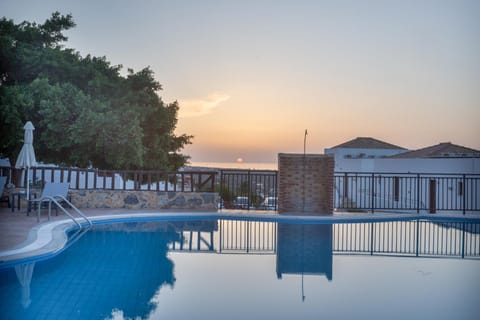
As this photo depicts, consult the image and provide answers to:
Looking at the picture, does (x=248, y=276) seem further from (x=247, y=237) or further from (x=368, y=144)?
(x=368, y=144)

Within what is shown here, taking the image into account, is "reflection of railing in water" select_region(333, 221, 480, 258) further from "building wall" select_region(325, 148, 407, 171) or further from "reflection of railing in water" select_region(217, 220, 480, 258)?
"building wall" select_region(325, 148, 407, 171)

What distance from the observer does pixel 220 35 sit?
12422 millimetres

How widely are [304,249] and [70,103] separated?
8955mm

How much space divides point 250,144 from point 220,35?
870 centimetres

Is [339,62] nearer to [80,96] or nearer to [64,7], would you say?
[80,96]

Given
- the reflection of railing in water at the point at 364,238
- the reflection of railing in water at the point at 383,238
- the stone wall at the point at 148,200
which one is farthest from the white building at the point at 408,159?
the stone wall at the point at 148,200

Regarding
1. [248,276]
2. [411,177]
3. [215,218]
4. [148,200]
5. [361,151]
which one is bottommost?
[248,276]

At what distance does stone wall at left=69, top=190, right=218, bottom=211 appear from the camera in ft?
37.7

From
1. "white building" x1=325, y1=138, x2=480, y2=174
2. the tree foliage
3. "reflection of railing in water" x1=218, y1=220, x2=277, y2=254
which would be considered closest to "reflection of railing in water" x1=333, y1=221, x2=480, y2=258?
"reflection of railing in water" x1=218, y1=220, x2=277, y2=254

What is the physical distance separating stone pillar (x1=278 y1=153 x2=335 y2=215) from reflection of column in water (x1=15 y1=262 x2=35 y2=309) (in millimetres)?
7139

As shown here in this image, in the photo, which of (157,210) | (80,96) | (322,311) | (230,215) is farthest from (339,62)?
(322,311)

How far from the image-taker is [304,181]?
11594 mm

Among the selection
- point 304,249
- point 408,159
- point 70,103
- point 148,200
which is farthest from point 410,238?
point 408,159

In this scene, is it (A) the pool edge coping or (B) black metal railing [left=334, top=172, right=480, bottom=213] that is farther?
(B) black metal railing [left=334, top=172, right=480, bottom=213]
